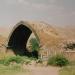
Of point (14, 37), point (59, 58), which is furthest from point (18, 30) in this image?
point (59, 58)

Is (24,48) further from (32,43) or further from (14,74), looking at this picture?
(14,74)

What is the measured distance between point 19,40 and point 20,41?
0.32 metres

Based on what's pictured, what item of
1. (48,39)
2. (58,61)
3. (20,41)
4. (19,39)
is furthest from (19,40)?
(58,61)

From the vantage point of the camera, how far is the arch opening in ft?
126

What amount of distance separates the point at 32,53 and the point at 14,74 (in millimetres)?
22324

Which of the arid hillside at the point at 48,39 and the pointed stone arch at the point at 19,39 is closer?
the arid hillside at the point at 48,39

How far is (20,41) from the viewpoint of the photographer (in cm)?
4097

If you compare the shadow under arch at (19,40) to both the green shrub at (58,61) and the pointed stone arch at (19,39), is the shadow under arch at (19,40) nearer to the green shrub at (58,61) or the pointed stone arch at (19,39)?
the pointed stone arch at (19,39)

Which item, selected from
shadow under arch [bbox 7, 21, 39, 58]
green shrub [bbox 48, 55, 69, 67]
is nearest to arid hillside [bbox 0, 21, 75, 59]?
shadow under arch [bbox 7, 21, 39, 58]

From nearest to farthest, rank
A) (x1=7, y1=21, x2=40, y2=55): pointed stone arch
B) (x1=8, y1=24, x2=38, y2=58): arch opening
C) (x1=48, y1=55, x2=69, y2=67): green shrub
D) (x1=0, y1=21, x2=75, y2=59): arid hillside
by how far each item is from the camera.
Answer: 1. (x1=48, y1=55, x2=69, y2=67): green shrub
2. (x1=0, y1=21, x2=75, y2=59): arid hillside
3. (x1=7, y1=21, x2=40, y2=55): pointed stone arch
4. (x1=8, y1=24, x2=38, y2=58): arch opening

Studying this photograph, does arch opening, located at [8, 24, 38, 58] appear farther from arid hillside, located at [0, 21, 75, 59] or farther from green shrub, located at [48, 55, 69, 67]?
green shrub, located at [48, 55, 69, 67]

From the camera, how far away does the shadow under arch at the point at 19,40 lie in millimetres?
37812

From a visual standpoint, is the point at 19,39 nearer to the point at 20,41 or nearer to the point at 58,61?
the point at 20,41

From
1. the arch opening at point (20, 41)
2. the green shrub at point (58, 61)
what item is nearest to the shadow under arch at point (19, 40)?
the arch opening at point (20, 41)
